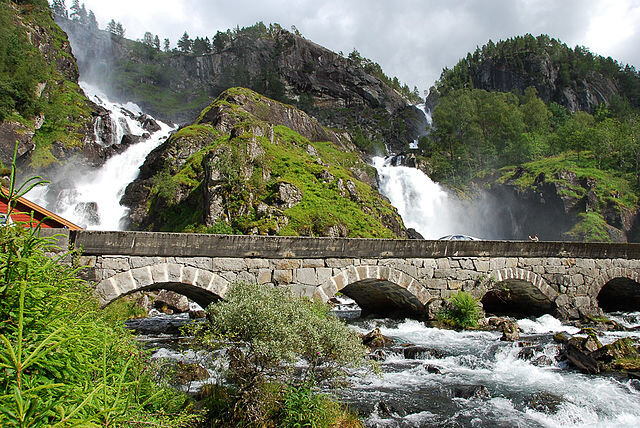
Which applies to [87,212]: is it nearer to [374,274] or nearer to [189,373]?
[374,274]

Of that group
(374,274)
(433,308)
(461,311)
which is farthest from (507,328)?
(374,274)

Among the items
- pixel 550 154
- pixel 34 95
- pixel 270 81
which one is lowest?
pixel 550 154

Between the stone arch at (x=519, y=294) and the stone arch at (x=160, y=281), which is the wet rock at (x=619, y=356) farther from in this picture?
the stone arch at (x=160, y=281)

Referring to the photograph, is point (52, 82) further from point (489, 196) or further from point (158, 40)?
point (158, 40)

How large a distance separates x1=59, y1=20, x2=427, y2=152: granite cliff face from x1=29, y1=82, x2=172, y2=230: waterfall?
37235 mm

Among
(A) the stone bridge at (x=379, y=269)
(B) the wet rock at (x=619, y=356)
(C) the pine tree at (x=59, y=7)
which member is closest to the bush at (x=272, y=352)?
(A) the stone bridge at (x=379, y=269)

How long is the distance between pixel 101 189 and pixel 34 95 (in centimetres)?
1768

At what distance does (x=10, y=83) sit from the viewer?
4356 centimetres

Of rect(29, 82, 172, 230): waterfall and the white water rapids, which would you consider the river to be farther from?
rect(29, 82, 172, 230): waterfall

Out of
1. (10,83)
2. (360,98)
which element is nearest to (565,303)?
(10,83)

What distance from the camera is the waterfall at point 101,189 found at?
3422cm

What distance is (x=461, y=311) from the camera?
45.7ft

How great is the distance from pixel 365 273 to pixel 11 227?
1086 cm

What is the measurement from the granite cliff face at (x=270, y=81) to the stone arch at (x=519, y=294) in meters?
63.2
